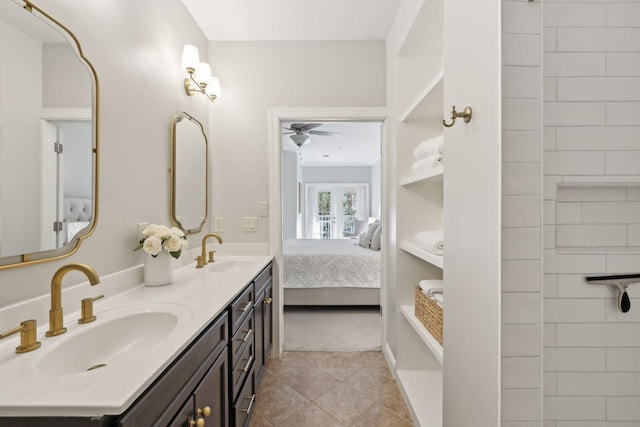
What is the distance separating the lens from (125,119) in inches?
53.8

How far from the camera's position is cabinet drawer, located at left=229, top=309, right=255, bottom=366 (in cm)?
131

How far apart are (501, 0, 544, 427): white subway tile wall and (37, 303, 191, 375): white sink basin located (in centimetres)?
101

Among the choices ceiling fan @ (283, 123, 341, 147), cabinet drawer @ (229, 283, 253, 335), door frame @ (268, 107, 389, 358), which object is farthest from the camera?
ceiling fan @ (283, 123, 341, 147)

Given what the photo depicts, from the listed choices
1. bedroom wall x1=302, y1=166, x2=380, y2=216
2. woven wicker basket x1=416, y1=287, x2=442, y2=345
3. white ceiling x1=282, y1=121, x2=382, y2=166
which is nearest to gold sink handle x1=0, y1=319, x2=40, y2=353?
woven wicker basket x1=416, y1=287, x2=442, y2=345

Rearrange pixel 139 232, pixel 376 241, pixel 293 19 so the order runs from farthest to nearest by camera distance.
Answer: pixel 376 241 → pixel 293 19 → pixel 139 232

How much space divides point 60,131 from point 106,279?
616 mm

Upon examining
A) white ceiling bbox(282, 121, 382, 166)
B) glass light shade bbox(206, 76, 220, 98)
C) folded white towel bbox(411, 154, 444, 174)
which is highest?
white ceiling bbox(282, 121, 382, 166)

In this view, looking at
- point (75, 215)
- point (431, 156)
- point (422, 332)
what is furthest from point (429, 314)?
point (75, 215)

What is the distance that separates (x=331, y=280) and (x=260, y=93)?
2149 millimetres

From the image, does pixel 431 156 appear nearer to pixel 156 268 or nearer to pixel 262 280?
pixel 262 280

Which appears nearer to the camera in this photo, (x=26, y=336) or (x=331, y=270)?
(x=26, y=336)

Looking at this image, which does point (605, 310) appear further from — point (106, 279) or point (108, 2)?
point (108, 2)

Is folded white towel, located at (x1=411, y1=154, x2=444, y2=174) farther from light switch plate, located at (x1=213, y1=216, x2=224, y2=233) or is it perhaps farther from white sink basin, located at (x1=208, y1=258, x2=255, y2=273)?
light switch plate, located at (x1=213, y1=216, x2=224, y2=233)

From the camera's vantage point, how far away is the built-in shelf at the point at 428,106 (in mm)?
1471
